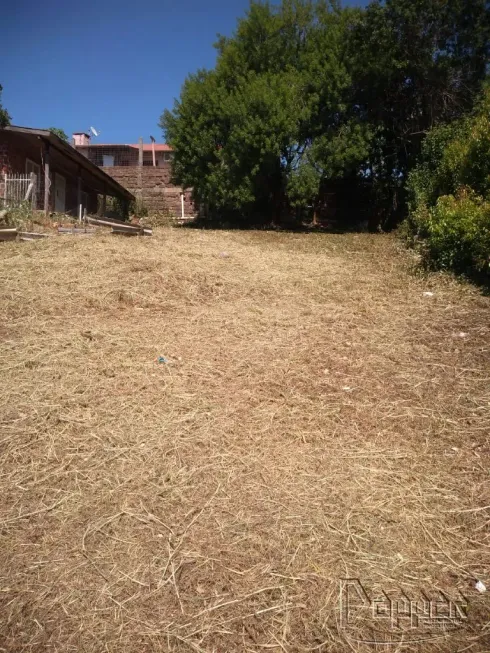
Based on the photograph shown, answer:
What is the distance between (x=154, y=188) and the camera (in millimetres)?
18422

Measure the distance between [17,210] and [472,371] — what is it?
860 centimetres

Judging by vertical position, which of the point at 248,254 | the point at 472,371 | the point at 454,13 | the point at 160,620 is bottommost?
the point at 160,620

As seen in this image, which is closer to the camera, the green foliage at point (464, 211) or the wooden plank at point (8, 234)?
the green foliage at point (464, 211)

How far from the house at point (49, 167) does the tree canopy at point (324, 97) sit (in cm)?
291

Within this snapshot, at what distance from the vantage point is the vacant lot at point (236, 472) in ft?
6.38

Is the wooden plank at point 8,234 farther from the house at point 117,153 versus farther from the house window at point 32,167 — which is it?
the house at point 117,153

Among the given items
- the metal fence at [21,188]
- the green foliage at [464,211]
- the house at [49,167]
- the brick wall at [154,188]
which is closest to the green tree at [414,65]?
the green foliage at [464,211]

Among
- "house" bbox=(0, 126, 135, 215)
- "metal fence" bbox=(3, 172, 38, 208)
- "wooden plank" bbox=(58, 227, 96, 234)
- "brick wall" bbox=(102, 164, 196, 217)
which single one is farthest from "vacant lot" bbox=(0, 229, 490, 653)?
"brick wall" bbox=(102, 164, 196, 217)

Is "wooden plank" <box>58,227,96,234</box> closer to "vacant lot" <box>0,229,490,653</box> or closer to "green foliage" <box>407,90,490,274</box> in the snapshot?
"vacant lot" <box>0,229,490,653</box>

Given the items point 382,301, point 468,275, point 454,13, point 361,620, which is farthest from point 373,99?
point 361,620

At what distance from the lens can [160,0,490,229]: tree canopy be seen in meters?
11.5

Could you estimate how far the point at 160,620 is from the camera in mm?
1932

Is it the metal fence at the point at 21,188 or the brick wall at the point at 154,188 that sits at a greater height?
the brick wall at the point at 154,188

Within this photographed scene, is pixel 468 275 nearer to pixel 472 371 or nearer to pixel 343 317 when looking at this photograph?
pixel 343 317
